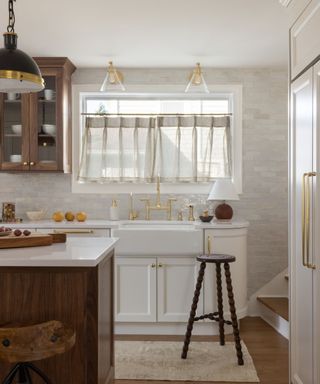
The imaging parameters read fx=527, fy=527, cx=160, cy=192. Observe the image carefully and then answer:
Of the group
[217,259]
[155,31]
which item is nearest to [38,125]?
[155,31]

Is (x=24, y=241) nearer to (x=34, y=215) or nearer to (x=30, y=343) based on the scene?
(x=30, y=343)

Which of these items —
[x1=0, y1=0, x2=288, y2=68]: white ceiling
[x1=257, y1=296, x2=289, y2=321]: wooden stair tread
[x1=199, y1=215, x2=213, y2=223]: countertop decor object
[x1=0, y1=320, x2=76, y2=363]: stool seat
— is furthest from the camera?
[x1=199, y1=215, x2=213, y2=223]: countertop decor object

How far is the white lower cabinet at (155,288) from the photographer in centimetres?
488

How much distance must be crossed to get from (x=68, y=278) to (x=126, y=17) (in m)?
2.38

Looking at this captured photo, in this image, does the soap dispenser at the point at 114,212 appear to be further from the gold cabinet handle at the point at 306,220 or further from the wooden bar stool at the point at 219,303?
the gold cabinet handle at the point at 306,220

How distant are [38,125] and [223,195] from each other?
78.0 inches

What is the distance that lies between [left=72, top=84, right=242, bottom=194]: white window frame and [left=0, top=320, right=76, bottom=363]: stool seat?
349 centimetres

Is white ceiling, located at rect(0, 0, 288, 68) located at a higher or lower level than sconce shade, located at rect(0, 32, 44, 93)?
higher

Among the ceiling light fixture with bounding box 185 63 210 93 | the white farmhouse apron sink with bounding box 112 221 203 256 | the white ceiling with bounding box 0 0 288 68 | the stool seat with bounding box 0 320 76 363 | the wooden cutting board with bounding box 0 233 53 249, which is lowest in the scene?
the stool seat with bounding box 0 320 76 363

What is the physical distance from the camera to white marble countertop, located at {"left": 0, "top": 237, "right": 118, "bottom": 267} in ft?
8.00

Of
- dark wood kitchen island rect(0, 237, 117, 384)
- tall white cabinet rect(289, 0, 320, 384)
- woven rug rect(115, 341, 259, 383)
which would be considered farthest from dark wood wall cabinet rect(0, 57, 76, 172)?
dark wood kitchen island rect(0, 237, 117, 384)

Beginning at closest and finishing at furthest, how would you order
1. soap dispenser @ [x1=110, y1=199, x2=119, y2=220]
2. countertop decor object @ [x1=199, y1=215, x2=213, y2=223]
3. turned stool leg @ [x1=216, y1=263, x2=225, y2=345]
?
turned stool leg @ [x1=216, y1=263, x2=225, y2=345] < countertop decor object @ [x1=199, y1=215, x2=213, y2=223] < soap dispenser @ [x1=110, y1=199, x2=119, y2=220]

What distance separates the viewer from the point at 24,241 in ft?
9.47

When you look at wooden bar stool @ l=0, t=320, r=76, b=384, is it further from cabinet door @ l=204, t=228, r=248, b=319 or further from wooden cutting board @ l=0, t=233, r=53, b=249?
cabinet door @ l=204, t=228, r=248, b=319
